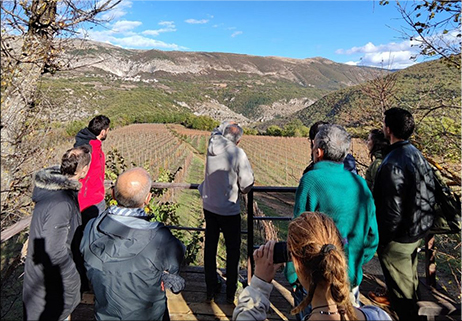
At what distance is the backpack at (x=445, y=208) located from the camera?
2.24m

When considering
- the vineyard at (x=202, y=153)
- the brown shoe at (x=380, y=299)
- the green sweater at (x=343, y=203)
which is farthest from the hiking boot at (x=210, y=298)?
the vineyard at (x=202, y=153)

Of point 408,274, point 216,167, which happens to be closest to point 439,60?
point 408,274

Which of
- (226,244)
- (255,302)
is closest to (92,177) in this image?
(226,244)


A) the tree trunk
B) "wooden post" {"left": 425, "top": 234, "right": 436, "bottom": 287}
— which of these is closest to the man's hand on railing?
the tree trunk

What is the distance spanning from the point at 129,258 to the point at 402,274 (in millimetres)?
1838

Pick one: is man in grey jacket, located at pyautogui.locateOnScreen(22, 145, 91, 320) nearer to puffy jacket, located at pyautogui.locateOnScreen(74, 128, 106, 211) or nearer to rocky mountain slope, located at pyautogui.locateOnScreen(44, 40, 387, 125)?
puffy jacket, located at pyautogui.locateOnScreen(74, 128, 106, 211)

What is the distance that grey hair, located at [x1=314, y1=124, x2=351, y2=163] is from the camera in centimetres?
180

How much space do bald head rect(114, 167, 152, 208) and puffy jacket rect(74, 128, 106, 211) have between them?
4.01 ft

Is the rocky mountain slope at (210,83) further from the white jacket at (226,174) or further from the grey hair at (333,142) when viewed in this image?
the grey hair at (333,142)

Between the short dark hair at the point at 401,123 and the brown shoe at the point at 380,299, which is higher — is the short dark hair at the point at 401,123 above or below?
above

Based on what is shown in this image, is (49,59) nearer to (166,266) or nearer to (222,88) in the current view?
(166,266)

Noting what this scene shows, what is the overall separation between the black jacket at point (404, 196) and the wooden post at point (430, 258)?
864 mm

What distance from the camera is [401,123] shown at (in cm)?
221

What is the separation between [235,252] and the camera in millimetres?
2773
